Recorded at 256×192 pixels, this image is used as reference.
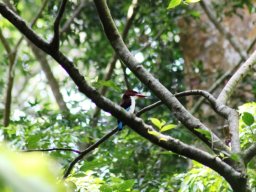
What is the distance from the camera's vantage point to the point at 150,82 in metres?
1.92

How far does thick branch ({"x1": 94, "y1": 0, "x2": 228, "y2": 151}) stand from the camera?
184 centimetres

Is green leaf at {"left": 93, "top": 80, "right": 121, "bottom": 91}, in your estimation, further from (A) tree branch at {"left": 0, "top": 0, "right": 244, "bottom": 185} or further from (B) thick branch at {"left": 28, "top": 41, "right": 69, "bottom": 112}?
(B) thick branch at {"left": 28, "top": 41, "right": 69, "bottom": 112}

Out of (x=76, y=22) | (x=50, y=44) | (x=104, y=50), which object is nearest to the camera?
(x=50, y=44)

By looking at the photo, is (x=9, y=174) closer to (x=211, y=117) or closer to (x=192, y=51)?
(x=211, y=117)

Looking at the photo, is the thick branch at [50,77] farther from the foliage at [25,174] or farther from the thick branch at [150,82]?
the foliage at [25,174]

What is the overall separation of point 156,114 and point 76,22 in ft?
4.76

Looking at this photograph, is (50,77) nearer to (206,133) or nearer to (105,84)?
(105,84)

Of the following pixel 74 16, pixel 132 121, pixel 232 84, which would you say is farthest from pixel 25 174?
pixel 74 16

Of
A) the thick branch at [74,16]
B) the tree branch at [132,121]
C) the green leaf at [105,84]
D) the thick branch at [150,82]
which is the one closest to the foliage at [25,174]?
the tree branch at [132,121]

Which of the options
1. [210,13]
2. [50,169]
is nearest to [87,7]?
[210,13]

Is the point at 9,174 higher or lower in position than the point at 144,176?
lower

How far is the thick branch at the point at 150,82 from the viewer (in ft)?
6.05

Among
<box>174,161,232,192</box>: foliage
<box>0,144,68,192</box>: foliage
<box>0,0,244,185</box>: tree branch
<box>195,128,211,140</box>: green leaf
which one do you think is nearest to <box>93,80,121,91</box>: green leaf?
<box>0,0,244,185</box>: tree branch

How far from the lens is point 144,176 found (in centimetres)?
378
